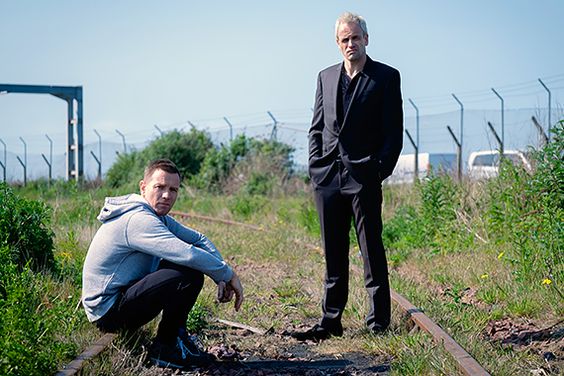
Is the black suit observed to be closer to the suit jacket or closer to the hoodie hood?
the suit jacket

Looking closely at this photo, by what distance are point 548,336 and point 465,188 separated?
6.88 metres

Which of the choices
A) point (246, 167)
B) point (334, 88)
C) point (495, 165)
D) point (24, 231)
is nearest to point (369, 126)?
point (334, 88)

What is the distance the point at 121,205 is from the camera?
570 cm

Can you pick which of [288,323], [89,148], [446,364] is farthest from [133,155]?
[446,364]

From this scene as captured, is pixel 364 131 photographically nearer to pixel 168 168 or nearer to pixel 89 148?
pixel 168 168

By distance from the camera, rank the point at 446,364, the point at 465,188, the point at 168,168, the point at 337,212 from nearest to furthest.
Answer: the point at 446,364
the point at 168,168
the point at 337,212
the point at 465,188

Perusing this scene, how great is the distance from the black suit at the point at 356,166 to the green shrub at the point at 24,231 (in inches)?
119

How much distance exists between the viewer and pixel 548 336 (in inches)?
Result: 251

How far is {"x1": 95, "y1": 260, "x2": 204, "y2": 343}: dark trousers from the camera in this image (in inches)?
221

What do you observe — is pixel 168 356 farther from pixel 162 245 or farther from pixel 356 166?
pixel 356 166

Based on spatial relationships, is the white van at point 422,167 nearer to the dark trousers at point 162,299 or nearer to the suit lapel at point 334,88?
the suit lapel at point 334,88

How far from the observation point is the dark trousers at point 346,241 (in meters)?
6.59

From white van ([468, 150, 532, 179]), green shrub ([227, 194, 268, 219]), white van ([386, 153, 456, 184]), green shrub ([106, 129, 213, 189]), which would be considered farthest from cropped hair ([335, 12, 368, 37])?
green shrub ([106, 129, 213, 189])

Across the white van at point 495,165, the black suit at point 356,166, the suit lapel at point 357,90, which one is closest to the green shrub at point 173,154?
the white van at point 495,165
